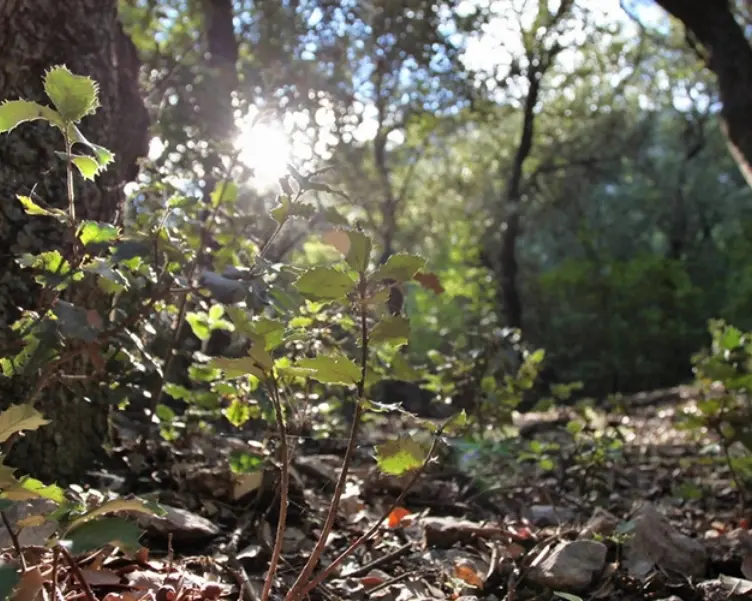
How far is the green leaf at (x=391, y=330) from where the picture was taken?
1.17 meters

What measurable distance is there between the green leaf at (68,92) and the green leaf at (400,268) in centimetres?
51

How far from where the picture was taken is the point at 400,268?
3.67ft

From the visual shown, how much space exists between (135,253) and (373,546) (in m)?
1.13

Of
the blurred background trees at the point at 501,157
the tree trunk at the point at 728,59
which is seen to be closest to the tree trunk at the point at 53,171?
the blurred background trees at the point at 501,157

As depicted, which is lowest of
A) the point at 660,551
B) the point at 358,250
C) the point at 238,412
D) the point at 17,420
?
the point at 660,551

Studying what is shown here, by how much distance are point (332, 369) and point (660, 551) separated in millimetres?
→ 1364

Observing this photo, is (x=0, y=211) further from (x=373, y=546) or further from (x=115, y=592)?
(x=373, y=546)

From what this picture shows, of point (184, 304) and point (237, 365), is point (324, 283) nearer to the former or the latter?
point (237, 365)

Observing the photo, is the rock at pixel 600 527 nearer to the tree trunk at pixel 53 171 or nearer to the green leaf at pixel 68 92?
the tree trunk at pixel 53 171

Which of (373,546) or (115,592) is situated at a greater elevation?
(115,592)

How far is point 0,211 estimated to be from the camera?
1.83m

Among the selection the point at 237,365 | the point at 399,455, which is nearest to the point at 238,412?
the point at 399,455

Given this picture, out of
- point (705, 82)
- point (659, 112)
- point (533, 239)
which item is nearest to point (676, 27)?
point (705, 82)

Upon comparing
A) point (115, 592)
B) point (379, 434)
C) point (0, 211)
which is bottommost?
point (379, 434)
